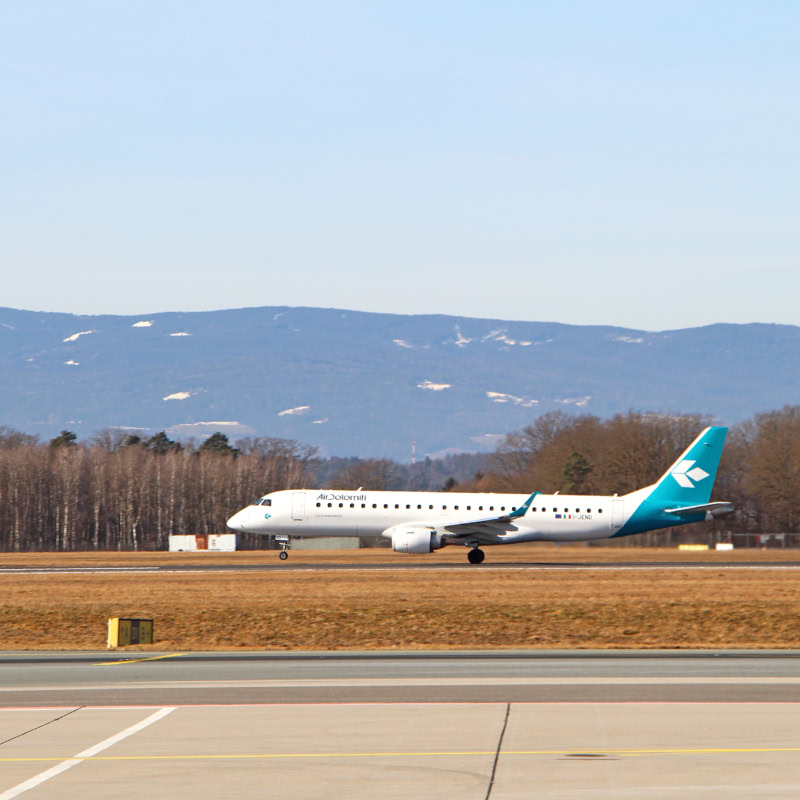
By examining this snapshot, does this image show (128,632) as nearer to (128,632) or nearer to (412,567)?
(128,632)

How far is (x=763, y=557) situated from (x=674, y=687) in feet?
148

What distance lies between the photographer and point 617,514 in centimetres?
5725

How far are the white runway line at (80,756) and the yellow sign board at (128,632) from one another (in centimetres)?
1027

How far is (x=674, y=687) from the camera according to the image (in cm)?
1873

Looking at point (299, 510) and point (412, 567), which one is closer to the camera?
point (412, 567)

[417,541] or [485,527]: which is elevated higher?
[485,527]

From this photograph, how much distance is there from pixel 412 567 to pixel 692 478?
14.2 meters

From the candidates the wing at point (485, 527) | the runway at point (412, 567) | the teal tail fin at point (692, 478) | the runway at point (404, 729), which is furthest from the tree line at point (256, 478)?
the runway at point (404, 729)

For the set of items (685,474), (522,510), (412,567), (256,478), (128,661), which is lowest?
(128,661)

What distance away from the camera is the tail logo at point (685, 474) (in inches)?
2286

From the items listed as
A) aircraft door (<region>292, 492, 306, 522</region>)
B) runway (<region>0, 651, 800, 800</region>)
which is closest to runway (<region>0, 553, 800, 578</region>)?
aircraft door (<region>292, 492, 306, 522</region>)

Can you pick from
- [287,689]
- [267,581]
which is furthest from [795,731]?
→ [267,581]

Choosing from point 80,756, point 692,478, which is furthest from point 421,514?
point 80,756

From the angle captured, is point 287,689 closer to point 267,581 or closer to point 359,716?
point 359,716
